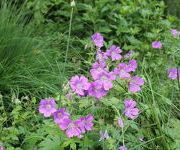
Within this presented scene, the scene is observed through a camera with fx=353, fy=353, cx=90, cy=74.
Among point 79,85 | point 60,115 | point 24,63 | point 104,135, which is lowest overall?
point 24,63

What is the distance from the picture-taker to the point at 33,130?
2088 millimetres

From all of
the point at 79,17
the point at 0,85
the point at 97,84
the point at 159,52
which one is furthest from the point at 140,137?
the point at 79,17

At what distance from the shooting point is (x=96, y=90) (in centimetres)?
165

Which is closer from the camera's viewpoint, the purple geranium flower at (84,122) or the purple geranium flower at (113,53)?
the purple geranium flower at (84,122)

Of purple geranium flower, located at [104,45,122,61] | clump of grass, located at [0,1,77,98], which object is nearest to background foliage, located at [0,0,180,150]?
clump of grass, located at [0,1,77,98]

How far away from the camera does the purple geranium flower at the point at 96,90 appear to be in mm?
1636

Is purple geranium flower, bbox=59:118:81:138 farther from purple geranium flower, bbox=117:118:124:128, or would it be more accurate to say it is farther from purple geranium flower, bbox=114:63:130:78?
purple geranium flower, bbox=114:63:130:78

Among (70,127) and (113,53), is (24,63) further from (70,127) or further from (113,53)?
(70,127)

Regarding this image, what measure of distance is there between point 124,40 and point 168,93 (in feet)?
3.80

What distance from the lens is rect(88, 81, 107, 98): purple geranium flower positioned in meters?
1.64

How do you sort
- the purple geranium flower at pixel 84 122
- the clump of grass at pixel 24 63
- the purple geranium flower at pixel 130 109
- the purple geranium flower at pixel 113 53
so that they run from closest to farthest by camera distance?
the purple geranium flower at pixel 84 122, the purple geranium flower at pixel 130 109, the purple geranium flower at pixel 113 53, the clump of grass at pixel 24 63

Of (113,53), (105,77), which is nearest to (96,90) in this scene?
(105,77)

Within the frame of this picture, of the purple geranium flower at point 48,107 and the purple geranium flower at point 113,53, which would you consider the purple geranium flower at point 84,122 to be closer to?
the purple geranium flower at point 48,107

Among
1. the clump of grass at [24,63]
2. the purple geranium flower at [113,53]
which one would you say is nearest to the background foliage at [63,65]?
the clump of grass at [24,63]
